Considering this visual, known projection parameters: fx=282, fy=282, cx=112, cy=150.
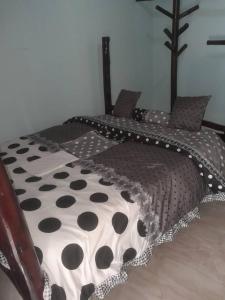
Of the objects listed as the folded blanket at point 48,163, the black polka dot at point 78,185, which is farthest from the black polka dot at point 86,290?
the folded blanket at point 48,163

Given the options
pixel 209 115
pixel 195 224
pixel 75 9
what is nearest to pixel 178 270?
pixel 195 224

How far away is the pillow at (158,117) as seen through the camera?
248cm

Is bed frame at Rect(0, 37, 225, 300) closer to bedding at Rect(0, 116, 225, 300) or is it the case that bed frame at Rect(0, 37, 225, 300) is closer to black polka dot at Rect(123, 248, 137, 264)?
bedding at Rect(0, 116, 225, 300)

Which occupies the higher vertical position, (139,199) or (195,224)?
(139,199)

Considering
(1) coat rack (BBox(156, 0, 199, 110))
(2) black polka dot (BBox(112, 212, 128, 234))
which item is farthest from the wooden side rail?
(1) coat rack (BBox(156, 0, 199, 110))

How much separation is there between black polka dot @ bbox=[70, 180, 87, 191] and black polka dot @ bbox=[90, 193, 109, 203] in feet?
0.39

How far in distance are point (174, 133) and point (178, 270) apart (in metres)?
1.00

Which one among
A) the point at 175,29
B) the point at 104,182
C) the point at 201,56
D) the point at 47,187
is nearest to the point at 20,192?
the point at 47,187

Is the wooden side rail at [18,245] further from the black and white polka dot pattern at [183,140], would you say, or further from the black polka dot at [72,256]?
the black and white polka dot pattern at [183,140]

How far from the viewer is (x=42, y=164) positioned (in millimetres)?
1933

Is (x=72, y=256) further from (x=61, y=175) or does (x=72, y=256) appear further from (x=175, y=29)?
(x=175, y=29)

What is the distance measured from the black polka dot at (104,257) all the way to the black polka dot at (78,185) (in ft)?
1.25

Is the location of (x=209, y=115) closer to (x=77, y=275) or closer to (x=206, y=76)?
(x=206, y=76)

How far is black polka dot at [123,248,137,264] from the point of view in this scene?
60.6 inches
